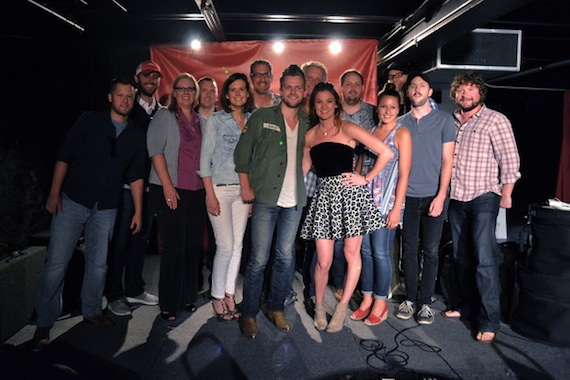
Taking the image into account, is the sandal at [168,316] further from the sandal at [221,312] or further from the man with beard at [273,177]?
the man with beard at [273,177]

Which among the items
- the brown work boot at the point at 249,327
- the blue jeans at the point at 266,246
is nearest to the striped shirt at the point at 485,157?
the blue jeans at the point at 266,246

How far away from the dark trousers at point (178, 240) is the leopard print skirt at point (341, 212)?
962 mm

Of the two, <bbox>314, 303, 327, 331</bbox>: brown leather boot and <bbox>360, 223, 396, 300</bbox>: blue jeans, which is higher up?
<bbox>360, 223, 396, 300</bbox>: blue jeans

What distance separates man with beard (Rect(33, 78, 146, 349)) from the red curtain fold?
8.18m

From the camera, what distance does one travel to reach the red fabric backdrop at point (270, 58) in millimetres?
4918

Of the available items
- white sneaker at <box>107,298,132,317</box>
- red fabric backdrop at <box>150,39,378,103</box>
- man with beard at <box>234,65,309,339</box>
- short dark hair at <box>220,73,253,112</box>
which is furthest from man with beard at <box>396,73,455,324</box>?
white sneaker at <box>107,298,132,317</box>

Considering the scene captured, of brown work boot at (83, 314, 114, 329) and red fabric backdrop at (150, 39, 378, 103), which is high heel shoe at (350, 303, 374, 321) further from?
red fabric backdrop at (150, 39, 378, 103)

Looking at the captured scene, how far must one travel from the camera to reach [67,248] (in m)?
2.71

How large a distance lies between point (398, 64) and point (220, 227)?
346 centimetres

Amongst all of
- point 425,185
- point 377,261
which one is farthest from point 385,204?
point 377,261

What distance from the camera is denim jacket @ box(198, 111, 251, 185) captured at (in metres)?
2.95

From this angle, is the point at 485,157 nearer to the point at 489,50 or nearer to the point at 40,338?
the point at 489,50

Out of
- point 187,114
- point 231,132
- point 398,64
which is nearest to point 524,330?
point 231,132

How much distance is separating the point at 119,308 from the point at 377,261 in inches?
82.6
